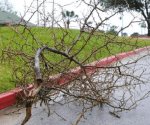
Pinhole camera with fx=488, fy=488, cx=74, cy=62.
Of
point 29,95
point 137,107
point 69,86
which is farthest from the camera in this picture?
point 137,107

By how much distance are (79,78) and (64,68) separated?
0.45 meters

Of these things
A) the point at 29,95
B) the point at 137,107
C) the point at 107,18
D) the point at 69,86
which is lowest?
the point at 137,107

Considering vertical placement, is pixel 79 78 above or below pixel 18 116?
above

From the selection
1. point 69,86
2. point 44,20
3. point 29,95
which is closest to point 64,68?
point 69,86

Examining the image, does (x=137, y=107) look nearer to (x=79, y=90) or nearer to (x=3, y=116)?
(x=79, y=90)

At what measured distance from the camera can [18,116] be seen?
6941mm

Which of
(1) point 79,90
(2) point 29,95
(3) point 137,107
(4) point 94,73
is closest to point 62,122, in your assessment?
(1) point 79,90

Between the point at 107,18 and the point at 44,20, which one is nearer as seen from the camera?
the point at 107,18

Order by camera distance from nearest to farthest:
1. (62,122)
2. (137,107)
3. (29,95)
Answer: (29,95)
(62,122)
(137,107)

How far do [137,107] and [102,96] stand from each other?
27.9 inches

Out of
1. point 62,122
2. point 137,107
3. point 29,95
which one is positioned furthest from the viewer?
point 137,107

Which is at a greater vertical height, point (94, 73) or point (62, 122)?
point (94, 73)

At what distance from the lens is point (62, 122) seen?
260 inches

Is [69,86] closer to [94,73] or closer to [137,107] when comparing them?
[94,73]
